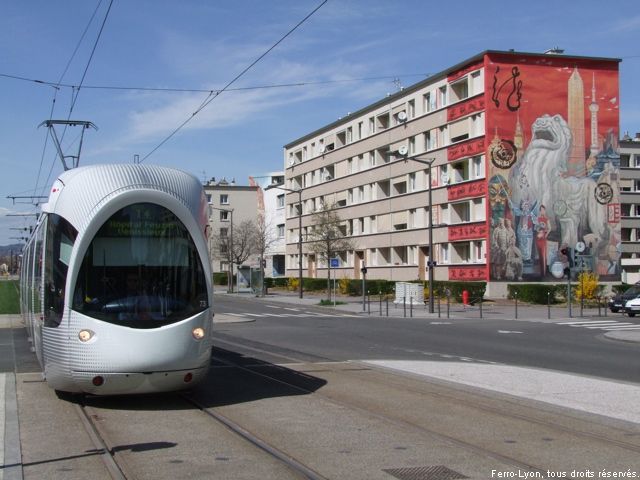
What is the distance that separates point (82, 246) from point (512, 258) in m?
43.1

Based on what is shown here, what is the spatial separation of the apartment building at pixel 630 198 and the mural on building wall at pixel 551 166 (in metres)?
26.2

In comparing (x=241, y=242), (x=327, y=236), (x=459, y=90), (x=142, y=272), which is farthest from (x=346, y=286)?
(x=142, y=272)

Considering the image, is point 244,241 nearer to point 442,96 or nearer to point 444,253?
point 444,253

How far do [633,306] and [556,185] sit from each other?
1657cm

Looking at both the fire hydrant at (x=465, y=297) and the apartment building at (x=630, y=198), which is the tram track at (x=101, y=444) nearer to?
the fire hydrant at (x=465, y=297)

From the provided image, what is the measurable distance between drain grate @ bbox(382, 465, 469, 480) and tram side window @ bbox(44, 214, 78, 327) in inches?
194

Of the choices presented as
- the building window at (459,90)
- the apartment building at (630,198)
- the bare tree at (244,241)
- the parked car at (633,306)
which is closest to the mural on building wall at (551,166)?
the building window at (459,90)

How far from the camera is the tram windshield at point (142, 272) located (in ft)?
32.1

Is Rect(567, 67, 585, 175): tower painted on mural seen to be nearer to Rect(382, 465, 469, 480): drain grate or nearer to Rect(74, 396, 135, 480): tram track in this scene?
Rect(74, 396, 135, 480): tram track

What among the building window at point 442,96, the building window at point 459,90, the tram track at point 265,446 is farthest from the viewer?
the building window at point 442,96

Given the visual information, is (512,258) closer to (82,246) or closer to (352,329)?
(352,329)

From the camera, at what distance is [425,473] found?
6828 mm

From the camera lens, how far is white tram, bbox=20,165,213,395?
31.6ft

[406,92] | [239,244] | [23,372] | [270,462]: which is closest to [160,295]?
[270,462]
